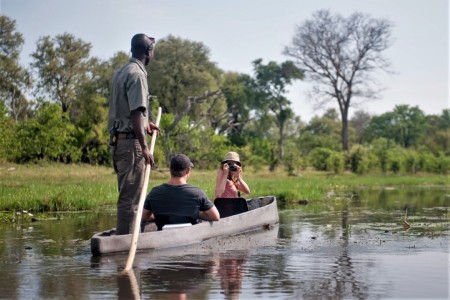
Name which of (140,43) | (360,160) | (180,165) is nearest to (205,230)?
(180,165)

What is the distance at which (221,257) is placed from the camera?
748 centimetres

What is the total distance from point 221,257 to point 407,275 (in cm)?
203

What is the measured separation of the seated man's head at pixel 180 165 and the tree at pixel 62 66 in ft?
125

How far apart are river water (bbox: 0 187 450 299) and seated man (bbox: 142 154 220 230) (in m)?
0.44

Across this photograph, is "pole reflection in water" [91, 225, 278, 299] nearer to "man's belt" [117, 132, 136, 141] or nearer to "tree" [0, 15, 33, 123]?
"man's belt" [117, 132, 136, 141]

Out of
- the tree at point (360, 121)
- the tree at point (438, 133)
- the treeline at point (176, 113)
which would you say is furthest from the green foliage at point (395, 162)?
the tree at point (360, 121)

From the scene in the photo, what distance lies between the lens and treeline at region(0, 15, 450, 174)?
29.7 m

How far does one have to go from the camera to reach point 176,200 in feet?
26.2

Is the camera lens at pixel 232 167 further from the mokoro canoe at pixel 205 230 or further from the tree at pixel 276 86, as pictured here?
the tree at pixel 276 86

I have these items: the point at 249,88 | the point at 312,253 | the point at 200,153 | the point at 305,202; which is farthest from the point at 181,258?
the point at 249,88

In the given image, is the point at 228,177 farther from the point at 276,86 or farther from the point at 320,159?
the point at 276,86

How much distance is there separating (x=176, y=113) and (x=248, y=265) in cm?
3709

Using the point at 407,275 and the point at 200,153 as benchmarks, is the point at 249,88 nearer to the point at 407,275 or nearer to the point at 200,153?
the point at 200,153

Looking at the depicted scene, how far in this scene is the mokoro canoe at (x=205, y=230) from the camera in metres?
7.20
